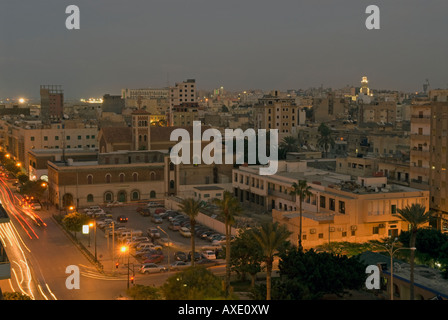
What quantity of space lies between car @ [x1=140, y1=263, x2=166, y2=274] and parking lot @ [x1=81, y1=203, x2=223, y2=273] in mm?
593

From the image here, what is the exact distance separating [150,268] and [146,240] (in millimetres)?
8105

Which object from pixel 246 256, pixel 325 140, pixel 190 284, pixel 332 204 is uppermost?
pixel 325 140

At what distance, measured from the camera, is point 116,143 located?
78.5 meters

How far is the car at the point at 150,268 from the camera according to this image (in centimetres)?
3881

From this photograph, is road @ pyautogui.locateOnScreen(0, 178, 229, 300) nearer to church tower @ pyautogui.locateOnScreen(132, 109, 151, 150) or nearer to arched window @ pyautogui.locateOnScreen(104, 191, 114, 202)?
arched window @ pyautogui.locateOnScreen(104, 191, 114, 202)

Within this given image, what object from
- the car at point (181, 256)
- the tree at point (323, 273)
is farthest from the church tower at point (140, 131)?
the tree at point (323, 273)

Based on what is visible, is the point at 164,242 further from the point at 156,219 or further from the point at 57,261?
the point at 57,261

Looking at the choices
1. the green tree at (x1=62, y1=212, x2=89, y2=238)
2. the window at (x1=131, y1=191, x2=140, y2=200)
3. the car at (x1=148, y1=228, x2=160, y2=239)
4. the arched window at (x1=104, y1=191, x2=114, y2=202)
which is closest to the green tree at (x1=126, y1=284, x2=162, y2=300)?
the car at (x1=148, y1=228, x2=160, y2=239)

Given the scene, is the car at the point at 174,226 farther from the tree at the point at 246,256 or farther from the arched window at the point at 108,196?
the tree at the point at 246,256

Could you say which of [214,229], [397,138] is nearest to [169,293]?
[214,229]

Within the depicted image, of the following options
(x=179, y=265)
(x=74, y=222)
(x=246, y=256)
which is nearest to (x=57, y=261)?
(x=74, y=222)

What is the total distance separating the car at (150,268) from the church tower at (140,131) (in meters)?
39.6

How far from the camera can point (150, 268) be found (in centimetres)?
3903
